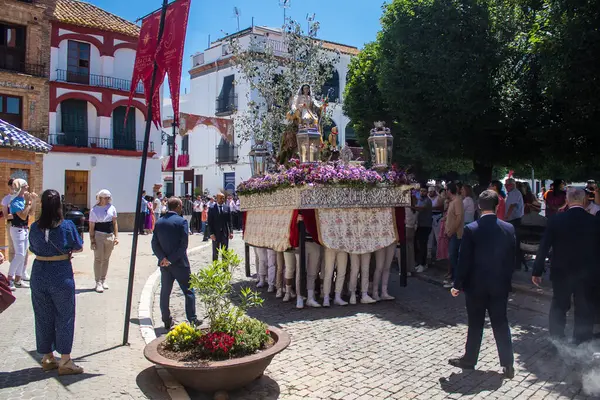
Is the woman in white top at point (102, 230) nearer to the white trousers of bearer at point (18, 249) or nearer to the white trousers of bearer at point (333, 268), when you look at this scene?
the white trousers of bearer at point (18, 249)

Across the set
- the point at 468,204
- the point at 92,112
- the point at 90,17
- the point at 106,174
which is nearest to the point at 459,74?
the point at 468,204

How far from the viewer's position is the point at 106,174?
97.2ft

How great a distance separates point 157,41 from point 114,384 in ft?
13.8

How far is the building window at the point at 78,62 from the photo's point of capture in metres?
28.5

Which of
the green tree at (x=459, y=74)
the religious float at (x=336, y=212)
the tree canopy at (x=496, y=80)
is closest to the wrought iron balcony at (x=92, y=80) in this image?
the green tree at (x=459, y=74)

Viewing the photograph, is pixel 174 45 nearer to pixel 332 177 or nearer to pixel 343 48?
pixel 332 177

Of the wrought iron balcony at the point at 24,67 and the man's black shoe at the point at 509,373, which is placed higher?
the wrought iron balcony at the point at 24,67

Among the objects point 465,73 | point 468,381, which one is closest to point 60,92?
point 465,73

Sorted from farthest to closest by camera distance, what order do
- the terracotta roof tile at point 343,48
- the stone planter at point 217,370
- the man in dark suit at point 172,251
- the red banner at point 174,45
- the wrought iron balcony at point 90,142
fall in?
the terracotta roof tile at point 343,48 < the wrought iron balcony at point 90,142 < the man in dark suit at point 172,251 < the red banner at point 174,45 < the stone planter at point 217,370

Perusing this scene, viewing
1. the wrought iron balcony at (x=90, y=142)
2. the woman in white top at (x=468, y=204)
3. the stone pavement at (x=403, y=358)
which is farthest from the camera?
the wrought iron balcony at (x=90, y=142)

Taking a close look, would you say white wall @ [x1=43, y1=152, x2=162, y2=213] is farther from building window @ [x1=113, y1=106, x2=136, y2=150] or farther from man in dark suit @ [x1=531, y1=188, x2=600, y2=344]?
man in dark suit @ [x1=531, y1=188, x2=600, y2=344]

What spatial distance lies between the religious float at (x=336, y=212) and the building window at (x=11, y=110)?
2165cm

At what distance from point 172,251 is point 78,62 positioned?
2569cm

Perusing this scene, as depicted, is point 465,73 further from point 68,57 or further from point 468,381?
point 68,57
